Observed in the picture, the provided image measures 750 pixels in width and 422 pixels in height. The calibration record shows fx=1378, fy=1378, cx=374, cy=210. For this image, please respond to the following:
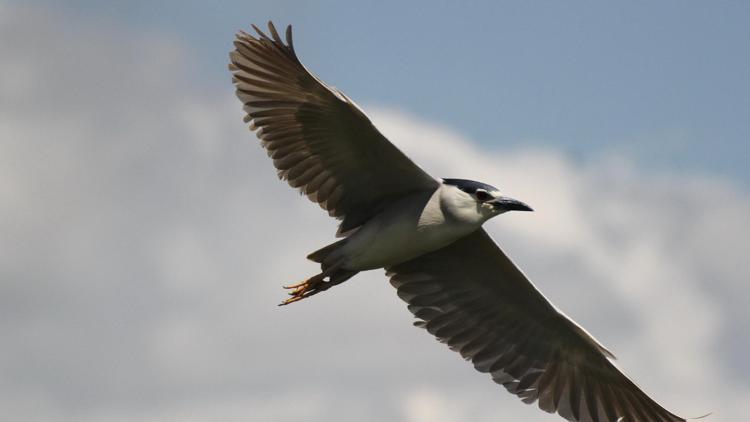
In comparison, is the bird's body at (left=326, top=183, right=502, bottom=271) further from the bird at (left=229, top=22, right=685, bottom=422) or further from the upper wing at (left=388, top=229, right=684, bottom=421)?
the upper wing at (left=388, top=229, right=684, bottom=421)

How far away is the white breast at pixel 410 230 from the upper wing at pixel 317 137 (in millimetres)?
263

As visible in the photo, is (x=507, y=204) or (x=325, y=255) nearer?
(x=507, y=204)

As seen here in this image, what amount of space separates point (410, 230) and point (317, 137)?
4.30ft

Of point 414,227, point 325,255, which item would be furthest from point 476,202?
point 325,255

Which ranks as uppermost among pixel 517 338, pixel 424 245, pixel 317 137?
pixel 317 137

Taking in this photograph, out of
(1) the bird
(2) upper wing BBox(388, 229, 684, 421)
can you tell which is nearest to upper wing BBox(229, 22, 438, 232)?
(1) the bird

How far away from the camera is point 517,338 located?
49.5 ft

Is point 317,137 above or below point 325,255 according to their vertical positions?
above

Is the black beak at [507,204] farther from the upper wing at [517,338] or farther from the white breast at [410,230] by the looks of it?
the upper wing at [517,338]

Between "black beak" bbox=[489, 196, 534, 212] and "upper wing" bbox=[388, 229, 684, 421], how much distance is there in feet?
4.36

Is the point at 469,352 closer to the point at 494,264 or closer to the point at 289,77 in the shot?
the point at 494,264

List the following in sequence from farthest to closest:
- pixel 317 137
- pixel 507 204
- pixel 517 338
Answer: pixel 517 338 < pixel 317 137 < pixel 507 204

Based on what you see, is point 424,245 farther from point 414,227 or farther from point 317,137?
point 317,137

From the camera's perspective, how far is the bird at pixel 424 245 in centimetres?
1344
